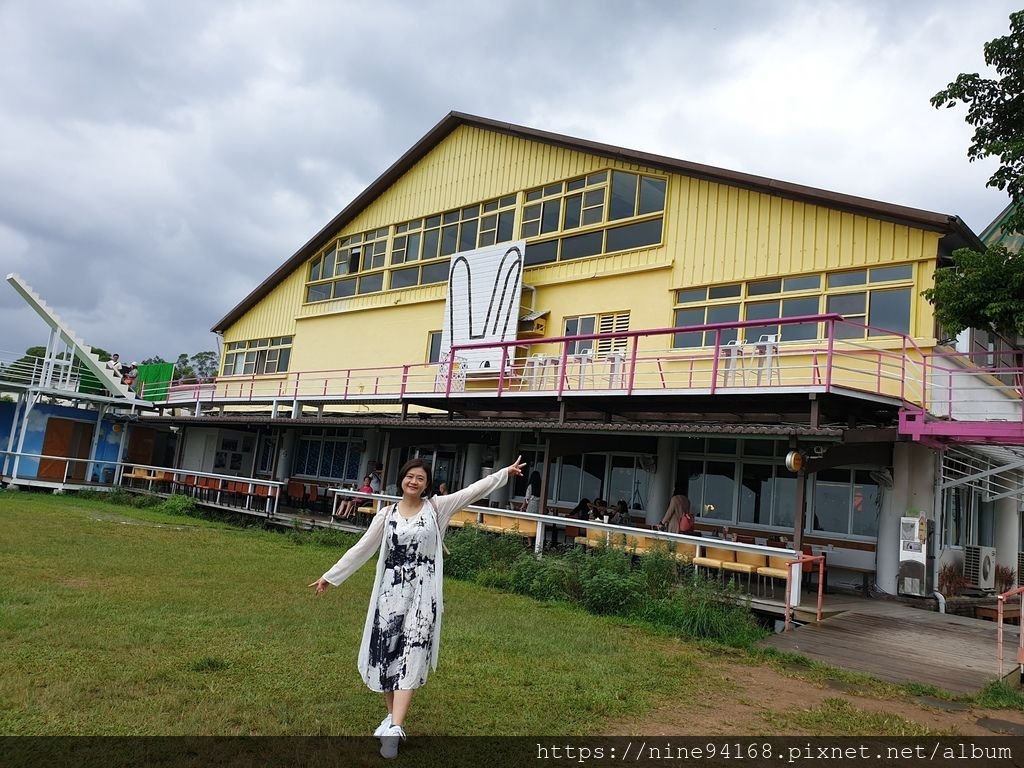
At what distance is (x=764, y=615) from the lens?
10859 mm

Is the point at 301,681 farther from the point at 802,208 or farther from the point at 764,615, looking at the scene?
the point at 802,208

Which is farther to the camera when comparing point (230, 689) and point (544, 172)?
point (544, 172)

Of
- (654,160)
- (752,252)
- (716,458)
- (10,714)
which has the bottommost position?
(10,714)

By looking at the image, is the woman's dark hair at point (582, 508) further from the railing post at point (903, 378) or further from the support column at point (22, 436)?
the support column at point (22, 436)

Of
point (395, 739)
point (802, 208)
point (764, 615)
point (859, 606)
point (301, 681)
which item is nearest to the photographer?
point (395, 739)

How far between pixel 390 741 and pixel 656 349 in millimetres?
12742

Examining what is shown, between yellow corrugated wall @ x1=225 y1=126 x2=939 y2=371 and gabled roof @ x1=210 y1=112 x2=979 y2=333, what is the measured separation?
224mm

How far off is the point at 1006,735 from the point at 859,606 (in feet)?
19.5

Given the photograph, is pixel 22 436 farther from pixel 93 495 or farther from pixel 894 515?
pixel 894 515

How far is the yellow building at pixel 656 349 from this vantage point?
41.7 ft

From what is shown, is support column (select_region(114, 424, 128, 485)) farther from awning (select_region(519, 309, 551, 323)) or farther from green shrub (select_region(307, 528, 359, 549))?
awning (select_region(519, 309, 551, 323))

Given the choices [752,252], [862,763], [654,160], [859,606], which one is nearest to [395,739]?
[862,763]

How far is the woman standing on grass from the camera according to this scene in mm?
4664

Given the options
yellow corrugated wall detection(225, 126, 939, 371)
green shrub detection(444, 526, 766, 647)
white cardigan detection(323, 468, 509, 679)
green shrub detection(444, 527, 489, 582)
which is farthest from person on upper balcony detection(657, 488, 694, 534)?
white cardigan detection(323, 468, 509, 679)
